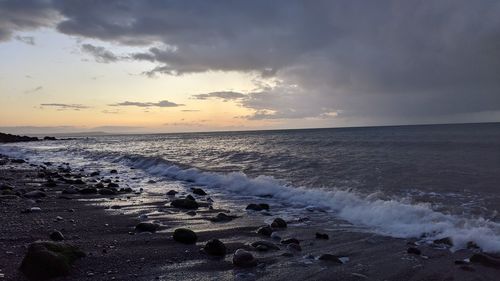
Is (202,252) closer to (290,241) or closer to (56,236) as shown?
(290,241)

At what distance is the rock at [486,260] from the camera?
714cm

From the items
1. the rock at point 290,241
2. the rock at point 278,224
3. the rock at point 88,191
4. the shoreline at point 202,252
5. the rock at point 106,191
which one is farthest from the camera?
the rock at point 88,191

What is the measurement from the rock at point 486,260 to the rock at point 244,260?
4219 millimetres

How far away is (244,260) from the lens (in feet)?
22.9

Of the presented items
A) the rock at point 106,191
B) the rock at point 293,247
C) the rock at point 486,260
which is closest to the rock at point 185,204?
the rock at point 106,191

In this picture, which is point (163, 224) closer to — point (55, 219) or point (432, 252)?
point (55, 219)

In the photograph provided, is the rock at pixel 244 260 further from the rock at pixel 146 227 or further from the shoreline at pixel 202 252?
the rock at pixel 146 227

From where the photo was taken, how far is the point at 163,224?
1009 centimetres

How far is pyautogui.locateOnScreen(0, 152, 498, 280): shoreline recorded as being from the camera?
650cm

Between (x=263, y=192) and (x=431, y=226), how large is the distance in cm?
781

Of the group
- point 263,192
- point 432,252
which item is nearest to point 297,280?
point 432,252

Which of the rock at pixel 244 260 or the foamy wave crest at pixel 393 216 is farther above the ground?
the rock at pixel 244 260

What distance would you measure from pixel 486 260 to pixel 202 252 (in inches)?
214

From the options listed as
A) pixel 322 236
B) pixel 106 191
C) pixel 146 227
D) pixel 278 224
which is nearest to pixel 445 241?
pixel 322 236
